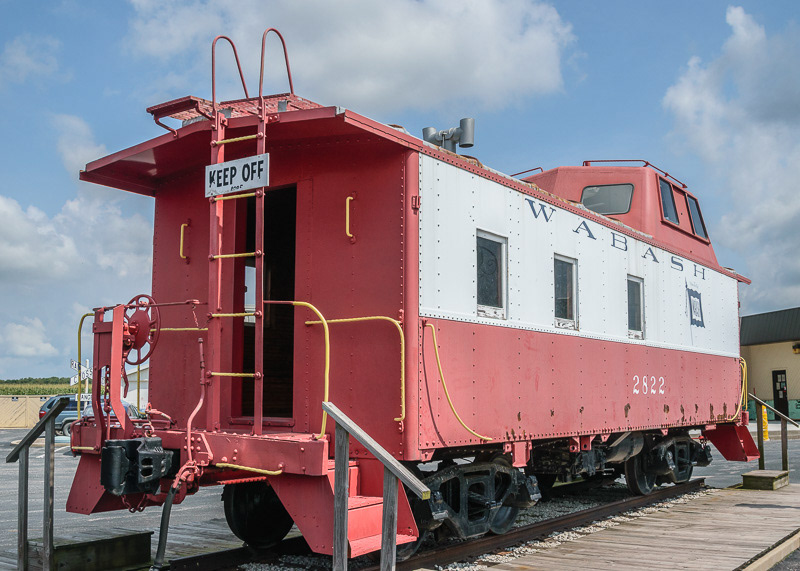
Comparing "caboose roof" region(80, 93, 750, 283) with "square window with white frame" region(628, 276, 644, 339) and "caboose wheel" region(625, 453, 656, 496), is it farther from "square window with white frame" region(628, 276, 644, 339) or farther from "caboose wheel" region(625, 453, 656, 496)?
"caboose wheel" region(625, 453, 656, 496)

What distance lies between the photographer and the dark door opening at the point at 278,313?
318 inches

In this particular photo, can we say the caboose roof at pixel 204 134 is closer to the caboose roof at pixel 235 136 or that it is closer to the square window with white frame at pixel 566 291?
the caboose roof at pixel 235 136

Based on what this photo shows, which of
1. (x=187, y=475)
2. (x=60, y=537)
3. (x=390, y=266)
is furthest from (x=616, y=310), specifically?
(x=60, y=537)

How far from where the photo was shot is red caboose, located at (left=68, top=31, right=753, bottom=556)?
5.91 meters

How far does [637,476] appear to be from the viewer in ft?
35.4

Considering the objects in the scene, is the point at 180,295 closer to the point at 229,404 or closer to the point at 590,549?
the point at 229,404

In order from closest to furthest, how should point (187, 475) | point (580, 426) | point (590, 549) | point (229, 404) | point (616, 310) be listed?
point (187, 475) < point (229, 404) < point (590, 549) < point (580, 426) < point (616, 310)

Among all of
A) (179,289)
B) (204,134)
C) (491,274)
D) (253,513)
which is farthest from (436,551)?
(204,134)

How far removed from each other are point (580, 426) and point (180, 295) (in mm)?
4103

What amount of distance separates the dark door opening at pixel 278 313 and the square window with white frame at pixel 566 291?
2672 millimetres

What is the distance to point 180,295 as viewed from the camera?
753 centimetres

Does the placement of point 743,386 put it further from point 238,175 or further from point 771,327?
point 771,327

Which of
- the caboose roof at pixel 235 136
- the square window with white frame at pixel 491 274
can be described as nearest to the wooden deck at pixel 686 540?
the square window with white frame at pixel 491 274

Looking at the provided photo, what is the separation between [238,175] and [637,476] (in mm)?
7336
